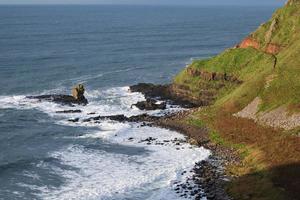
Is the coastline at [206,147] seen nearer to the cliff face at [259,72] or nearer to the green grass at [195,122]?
the green grass at [195,122]

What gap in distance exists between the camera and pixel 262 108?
8775cm

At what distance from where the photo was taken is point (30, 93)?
120 m

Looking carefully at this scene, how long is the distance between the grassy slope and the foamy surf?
276 inches

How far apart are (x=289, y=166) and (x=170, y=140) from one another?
2384 centimetres

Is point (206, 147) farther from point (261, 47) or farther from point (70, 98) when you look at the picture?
point (261, 47)

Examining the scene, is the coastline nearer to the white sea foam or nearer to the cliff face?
the white sea foam

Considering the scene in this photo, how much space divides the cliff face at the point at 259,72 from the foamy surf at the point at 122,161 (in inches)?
479

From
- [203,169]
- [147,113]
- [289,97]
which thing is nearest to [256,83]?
[289,97]

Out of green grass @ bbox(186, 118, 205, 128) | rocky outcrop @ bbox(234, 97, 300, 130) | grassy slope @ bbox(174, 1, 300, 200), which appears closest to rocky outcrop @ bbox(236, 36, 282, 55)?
grassy slope @ bbox(174, 1, 300, 200)

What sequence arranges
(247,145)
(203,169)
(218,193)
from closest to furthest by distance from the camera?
(218,193)
(203,169)
(247,145)

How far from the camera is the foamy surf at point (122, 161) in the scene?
208 ft

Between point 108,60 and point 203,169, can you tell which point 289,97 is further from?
point 108,60

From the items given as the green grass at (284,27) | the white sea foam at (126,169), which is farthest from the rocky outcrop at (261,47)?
the white sea foam at (126,169)

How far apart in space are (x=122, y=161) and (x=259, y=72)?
40828 mm
